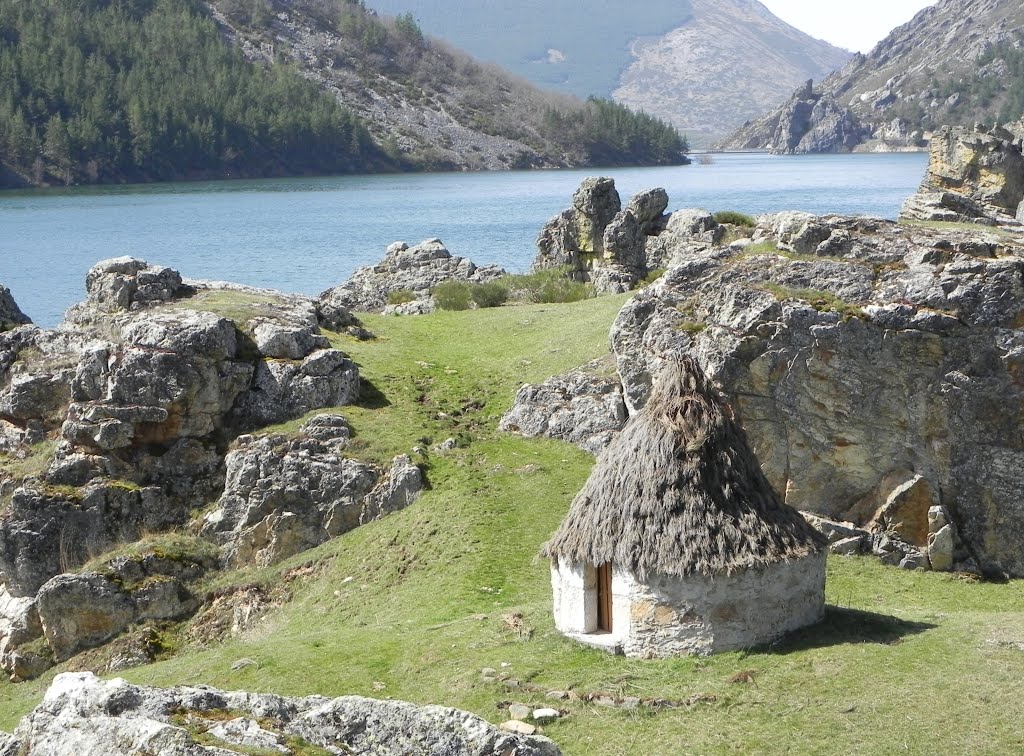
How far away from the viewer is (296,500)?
26.5m

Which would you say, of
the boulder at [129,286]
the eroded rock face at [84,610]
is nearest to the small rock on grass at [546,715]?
the eroded rock face at [84,610]

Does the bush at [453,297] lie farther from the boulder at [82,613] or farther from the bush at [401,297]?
the boulder at [82,613]

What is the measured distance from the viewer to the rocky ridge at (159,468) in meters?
25.3

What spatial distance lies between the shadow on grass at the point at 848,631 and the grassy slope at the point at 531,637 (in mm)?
49

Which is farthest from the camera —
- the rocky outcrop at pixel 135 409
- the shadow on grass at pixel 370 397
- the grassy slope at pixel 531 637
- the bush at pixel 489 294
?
the bush at pixel 489 294

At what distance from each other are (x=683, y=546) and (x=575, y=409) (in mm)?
12336

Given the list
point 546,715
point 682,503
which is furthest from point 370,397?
point 546,715

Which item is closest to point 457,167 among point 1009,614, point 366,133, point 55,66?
point 366,133

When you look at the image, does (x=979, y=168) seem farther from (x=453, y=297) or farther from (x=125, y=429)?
(x=125, y=429)

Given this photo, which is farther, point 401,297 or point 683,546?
point 401,297

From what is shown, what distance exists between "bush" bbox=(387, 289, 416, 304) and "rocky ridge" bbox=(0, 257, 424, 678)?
17.2 m

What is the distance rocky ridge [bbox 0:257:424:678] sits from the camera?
83.1ft

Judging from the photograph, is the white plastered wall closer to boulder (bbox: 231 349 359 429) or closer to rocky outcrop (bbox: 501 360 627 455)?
rocky outcrop (bbox: 501 360 627 455)

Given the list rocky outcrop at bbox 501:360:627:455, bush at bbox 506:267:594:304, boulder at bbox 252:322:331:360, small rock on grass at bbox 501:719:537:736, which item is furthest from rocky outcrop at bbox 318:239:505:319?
small rock on grass at bbox 501:719:537:736
